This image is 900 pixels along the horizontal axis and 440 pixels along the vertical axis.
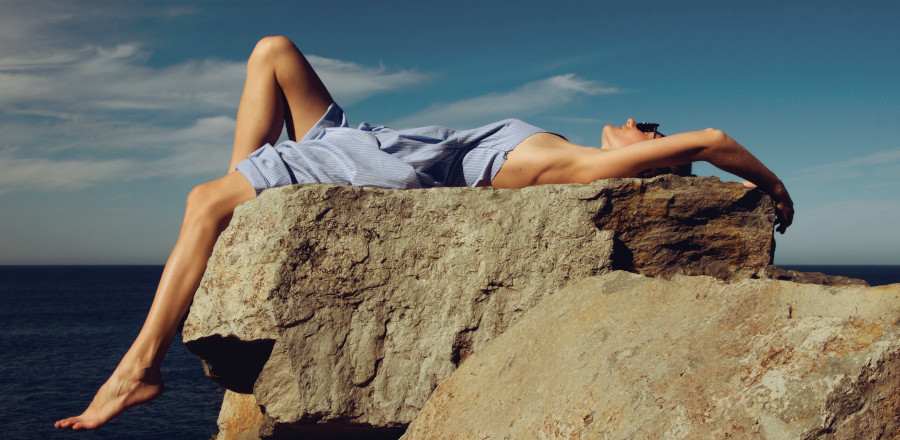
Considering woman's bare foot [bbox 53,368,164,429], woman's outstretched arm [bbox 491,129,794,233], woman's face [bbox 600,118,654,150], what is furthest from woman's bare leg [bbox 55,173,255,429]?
woman's face [bbox 600,118,654,150]

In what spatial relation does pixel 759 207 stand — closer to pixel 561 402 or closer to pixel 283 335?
pixel 561 402

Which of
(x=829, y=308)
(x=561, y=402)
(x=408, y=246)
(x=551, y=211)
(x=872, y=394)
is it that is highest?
(x=551, y=211)

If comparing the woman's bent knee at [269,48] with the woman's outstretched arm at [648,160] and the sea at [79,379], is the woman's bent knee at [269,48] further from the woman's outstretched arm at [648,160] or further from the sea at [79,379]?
the sea at [79,379]

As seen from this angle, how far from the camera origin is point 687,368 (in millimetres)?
1717

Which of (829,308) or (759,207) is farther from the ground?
(759,207)

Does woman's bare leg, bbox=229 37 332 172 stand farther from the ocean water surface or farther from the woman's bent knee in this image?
the ocean water surface

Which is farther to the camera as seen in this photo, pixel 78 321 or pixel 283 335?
pixel 78 321

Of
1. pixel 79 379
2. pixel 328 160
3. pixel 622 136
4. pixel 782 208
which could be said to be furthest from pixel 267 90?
pixel 79 379

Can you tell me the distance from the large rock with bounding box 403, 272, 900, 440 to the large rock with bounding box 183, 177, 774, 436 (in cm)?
16

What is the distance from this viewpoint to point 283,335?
2.45 meters

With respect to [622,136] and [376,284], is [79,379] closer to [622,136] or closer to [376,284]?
[376,284]

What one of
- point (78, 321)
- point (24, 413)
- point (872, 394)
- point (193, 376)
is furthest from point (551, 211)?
point (78, 321)

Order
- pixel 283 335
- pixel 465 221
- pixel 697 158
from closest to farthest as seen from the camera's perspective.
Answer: pixel 283 335 → pixel 465 221 → pixel 697 158

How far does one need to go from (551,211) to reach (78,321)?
56.3 m
